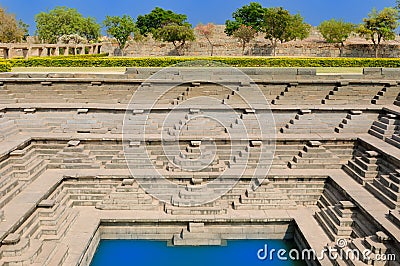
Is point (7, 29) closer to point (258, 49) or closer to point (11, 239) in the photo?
point (258, 49)

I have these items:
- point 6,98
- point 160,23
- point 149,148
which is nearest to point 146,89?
point 149,148

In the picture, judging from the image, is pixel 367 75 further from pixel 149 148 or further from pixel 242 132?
pixel 149 148

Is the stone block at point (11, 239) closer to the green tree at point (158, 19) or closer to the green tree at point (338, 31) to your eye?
the green tree at point (338, 31)

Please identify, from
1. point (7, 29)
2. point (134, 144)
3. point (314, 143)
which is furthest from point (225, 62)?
point (7, 29)

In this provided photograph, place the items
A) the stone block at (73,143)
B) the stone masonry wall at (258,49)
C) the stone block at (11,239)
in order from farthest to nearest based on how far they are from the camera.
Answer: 1. the stone masonry wall at (258,49)
2. the stone block at (73,143)
3. the stone block at (11,239)

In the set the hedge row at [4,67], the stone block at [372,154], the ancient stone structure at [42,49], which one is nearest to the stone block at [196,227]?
the stone block at [372,154]

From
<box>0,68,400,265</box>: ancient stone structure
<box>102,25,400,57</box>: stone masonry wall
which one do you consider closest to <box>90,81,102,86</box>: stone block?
<box>0,68,400,265</box>: ancient stone structure

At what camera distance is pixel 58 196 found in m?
9.76

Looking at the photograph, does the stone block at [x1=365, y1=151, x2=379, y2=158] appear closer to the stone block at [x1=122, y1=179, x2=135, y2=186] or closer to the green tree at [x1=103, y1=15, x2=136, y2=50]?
the stone block at [x1=122, y1=179, x2=135, y2=186]

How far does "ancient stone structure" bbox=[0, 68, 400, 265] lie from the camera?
8.47 metres

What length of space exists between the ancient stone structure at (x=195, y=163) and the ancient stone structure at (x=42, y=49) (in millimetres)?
10288

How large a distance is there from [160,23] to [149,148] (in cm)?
3978

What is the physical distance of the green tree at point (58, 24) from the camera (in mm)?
40125

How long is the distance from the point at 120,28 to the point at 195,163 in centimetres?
3017
